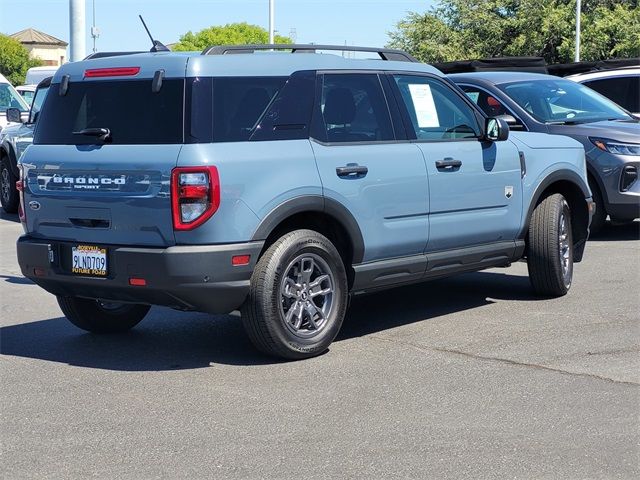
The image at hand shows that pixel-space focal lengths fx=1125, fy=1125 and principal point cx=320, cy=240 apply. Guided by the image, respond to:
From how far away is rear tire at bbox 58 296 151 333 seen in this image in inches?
302

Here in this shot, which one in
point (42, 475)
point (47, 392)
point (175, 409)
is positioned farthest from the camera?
point (47, 392)

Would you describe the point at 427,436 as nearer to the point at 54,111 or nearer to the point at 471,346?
the point at 471,346

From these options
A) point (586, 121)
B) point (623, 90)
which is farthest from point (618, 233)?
point (623, 90)

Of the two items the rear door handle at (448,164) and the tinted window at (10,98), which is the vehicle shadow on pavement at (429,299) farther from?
the tinted window at (10,98)

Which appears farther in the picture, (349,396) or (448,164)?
(448,164)

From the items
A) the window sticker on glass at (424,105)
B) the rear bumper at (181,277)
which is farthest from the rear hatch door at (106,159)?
the window sticker on glass at (424,105)

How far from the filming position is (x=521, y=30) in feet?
137

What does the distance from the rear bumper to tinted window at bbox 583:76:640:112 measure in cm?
956

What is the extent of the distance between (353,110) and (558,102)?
5.65 meters

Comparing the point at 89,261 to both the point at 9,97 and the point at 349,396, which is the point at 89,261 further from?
the point at 9,97

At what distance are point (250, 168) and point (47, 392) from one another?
1697 mm

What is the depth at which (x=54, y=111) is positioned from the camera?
7234 millimetres

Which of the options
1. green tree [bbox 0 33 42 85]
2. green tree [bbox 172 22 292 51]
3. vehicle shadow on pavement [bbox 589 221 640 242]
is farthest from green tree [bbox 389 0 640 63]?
green tree [bbox 0 33 42 85]

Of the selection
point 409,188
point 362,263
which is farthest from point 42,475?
point 409,188
